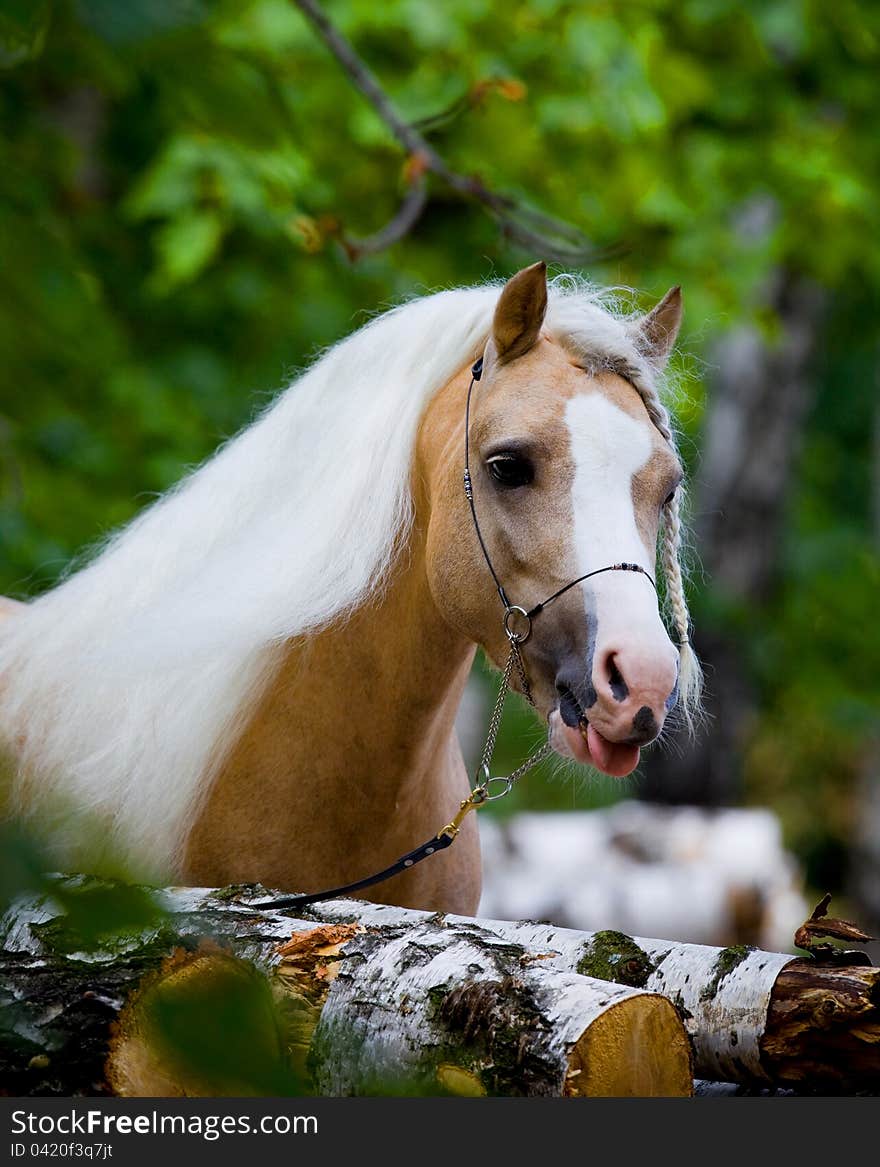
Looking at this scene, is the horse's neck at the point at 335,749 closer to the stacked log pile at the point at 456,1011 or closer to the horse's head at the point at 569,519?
the horse's head at the point at 569,519

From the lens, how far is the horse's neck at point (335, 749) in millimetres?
2553

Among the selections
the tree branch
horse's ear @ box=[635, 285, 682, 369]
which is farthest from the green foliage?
horse's ear @ box=[635, 285, 682, 369]

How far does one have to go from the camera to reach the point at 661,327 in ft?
8.97

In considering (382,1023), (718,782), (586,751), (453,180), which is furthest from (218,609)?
(718,782)

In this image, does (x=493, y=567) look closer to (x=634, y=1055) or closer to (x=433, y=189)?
(x=634, y=1055)

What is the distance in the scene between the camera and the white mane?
2488mm

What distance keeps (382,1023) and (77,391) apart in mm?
1941

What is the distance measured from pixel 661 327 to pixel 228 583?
106 cm

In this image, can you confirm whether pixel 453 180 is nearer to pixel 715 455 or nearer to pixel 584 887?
pixel 584 887

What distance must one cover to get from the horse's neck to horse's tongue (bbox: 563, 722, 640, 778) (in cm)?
46

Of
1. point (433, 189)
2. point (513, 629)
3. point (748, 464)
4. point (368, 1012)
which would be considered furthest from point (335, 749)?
point (748, 464)

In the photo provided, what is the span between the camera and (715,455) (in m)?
9.23

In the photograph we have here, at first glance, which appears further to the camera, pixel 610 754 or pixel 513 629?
pixel 513 629

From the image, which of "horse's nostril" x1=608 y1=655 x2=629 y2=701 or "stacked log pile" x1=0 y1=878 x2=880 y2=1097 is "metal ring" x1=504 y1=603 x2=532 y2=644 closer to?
"horse's nostril" x1=608 y1=655 x2=629 y2=701
